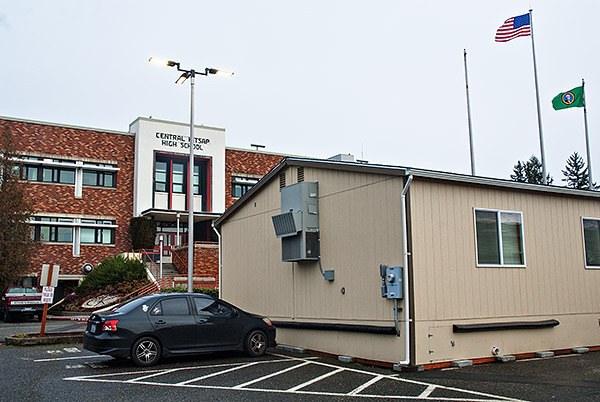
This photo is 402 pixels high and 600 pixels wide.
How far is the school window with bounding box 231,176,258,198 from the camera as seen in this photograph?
41781 millimetres

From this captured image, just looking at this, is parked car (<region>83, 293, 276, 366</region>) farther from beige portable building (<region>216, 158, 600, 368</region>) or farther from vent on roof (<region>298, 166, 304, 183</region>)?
vent on roof (<region>298, 166, 304, 183</region>)

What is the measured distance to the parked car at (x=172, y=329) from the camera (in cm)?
1248

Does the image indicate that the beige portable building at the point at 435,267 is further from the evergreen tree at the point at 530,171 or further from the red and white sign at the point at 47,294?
the evergreen tree at the point at 530,171

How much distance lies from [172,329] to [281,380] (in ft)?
9.83

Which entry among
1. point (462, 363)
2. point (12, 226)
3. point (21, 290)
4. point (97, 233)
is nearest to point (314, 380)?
point (462, 363)

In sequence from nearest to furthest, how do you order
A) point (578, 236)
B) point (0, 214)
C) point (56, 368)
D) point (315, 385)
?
point (315, 385), point (56, 368), point (578, 236), point (0, 214)

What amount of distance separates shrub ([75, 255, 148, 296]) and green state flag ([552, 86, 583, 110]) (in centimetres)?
2019

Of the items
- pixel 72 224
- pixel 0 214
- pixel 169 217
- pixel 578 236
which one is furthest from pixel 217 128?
pixel 578 236

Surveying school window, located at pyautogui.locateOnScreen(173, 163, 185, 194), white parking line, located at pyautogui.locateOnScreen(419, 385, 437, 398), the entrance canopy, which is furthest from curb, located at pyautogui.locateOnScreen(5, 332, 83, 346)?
school window, located at pyautogui.locateOnScreen(173, 163, 185, 194)

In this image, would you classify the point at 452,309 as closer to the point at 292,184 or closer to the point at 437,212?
the point at 437,212

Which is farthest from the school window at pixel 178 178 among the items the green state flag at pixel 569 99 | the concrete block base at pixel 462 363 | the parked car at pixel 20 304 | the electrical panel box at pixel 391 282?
the concrete block base at pixel 462 363

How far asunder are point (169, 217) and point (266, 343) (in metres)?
25.1

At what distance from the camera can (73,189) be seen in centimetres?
3656

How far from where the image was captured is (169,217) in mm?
38469
